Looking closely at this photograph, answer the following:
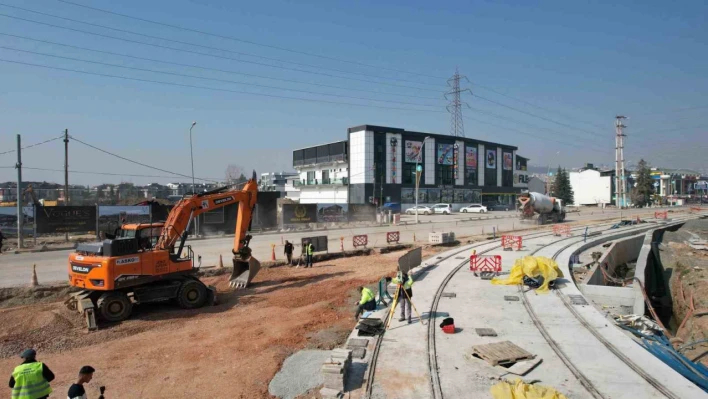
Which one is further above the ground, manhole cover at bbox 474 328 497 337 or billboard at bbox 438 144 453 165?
billboard at bbox 438 144 453 165

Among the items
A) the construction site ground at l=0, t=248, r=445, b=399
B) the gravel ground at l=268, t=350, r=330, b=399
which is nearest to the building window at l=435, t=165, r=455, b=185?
the construction site ground at l=0, t=248, r=445, b=399

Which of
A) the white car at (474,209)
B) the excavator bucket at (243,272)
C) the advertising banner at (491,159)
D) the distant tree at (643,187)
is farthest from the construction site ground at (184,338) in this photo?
the distant tree at (643,187)

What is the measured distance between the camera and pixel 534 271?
57.9 ft

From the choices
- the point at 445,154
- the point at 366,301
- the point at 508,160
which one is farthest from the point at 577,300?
the point at 508,160

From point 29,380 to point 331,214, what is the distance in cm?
4119

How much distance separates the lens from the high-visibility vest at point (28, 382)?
6.41 metres

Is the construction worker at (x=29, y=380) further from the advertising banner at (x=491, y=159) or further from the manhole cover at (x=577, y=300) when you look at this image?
the advertising banner at (x=491, y=159)

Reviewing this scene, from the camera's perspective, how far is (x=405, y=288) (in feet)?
42.6

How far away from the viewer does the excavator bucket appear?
18.6 metres

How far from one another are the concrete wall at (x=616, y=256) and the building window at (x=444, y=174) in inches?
1611

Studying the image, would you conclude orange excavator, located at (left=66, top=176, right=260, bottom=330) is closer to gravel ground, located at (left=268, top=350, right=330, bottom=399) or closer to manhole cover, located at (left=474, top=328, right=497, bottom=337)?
gravel ground, located at (left=268, top=350, right=330, bottom=399)

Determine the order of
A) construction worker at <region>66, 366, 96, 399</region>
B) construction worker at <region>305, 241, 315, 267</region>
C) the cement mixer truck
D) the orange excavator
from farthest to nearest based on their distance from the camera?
the cement mixer truck
construction worker at <region>305, 241, 315, 267</region>
the orange excavator
construction worker at <region>66, 366, 96, 399</region>

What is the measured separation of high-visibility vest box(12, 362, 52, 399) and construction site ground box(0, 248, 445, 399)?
251 centimetres

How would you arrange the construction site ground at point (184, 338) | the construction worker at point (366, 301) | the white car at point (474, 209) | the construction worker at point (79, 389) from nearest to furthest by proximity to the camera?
the construction worker at point (79, 389) < the construction site ground at point (184, 338) < the construction worker at point (366, 301) < the white car at point (474, 209)
